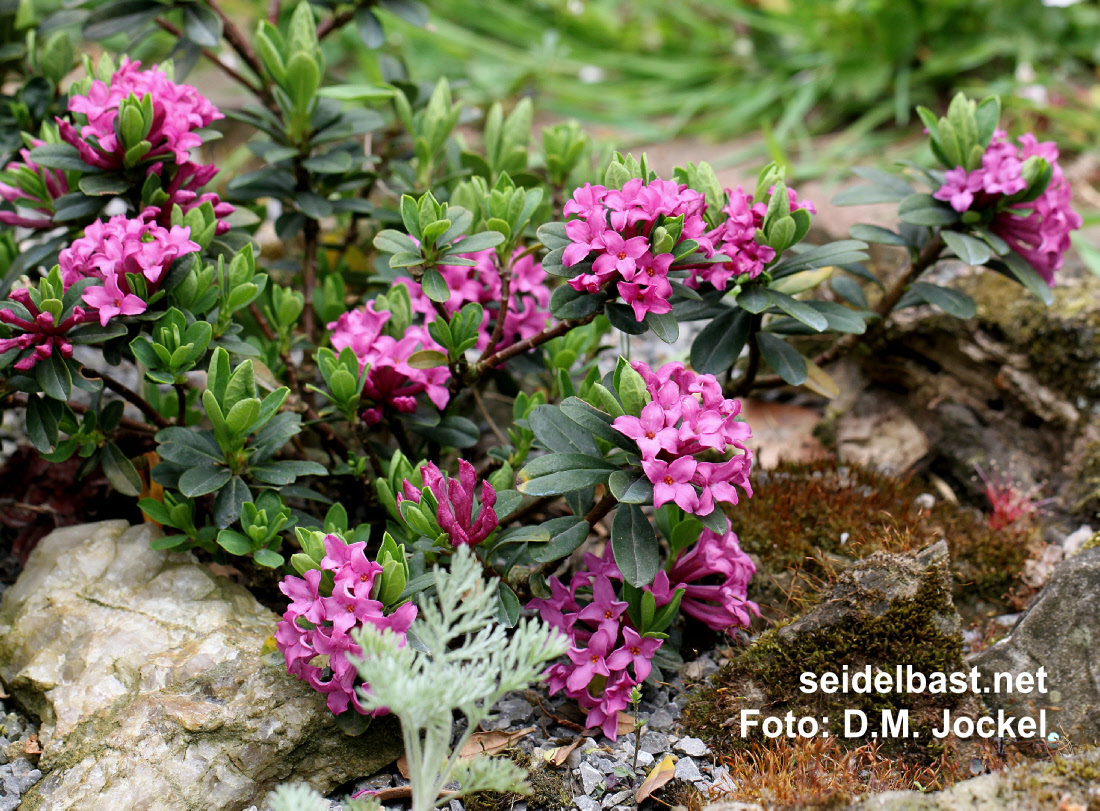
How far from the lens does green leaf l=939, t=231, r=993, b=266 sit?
2439 mm

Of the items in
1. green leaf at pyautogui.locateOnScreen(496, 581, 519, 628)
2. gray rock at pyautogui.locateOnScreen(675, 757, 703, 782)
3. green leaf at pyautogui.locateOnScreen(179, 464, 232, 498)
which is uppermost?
green leaf at pyautogui.locateOnScreen(179, 464, 232, 498)

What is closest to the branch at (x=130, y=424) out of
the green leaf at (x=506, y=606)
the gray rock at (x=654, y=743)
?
the green leaf at (x=506, y=606)

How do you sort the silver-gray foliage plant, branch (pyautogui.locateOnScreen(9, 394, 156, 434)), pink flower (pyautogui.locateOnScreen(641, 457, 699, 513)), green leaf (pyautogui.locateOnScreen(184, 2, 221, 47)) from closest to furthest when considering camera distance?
the silver-gray foliage plant
pink flower (pyautogui.locateOnScreen(641, 457, 699, 513))
branch (pyautogui.locateOnScreen(9, 394, 156, 434))
green leaf (pyautogui.locateOnScreen(184, 2, 221, 47))

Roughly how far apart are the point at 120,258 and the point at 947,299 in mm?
2307

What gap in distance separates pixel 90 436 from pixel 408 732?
133cm

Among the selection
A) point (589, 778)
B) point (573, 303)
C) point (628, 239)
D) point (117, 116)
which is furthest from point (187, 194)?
point (589, 778)

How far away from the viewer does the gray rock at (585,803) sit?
83.1 inches

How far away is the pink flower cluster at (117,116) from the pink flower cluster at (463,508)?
120 centimetres

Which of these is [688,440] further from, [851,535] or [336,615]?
[851,535]

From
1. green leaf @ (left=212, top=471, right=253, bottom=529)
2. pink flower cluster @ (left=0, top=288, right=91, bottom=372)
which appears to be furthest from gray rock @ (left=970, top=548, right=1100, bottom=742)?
pink flower cluster @ (left=0, top=288, right=91, bottom=372)

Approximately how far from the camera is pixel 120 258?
2189 mm

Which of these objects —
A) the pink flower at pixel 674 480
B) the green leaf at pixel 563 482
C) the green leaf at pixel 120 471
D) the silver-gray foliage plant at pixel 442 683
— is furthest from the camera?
the green leaf at pixel 120 471

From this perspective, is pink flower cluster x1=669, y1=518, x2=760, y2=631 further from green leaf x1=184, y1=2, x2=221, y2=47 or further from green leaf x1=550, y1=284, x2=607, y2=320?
green leaf x1=184, y1=2, x2=221, y2=47

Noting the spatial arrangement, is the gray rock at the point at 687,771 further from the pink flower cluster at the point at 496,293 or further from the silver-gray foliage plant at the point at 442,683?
the pink flower cluster at the point at 496,293
